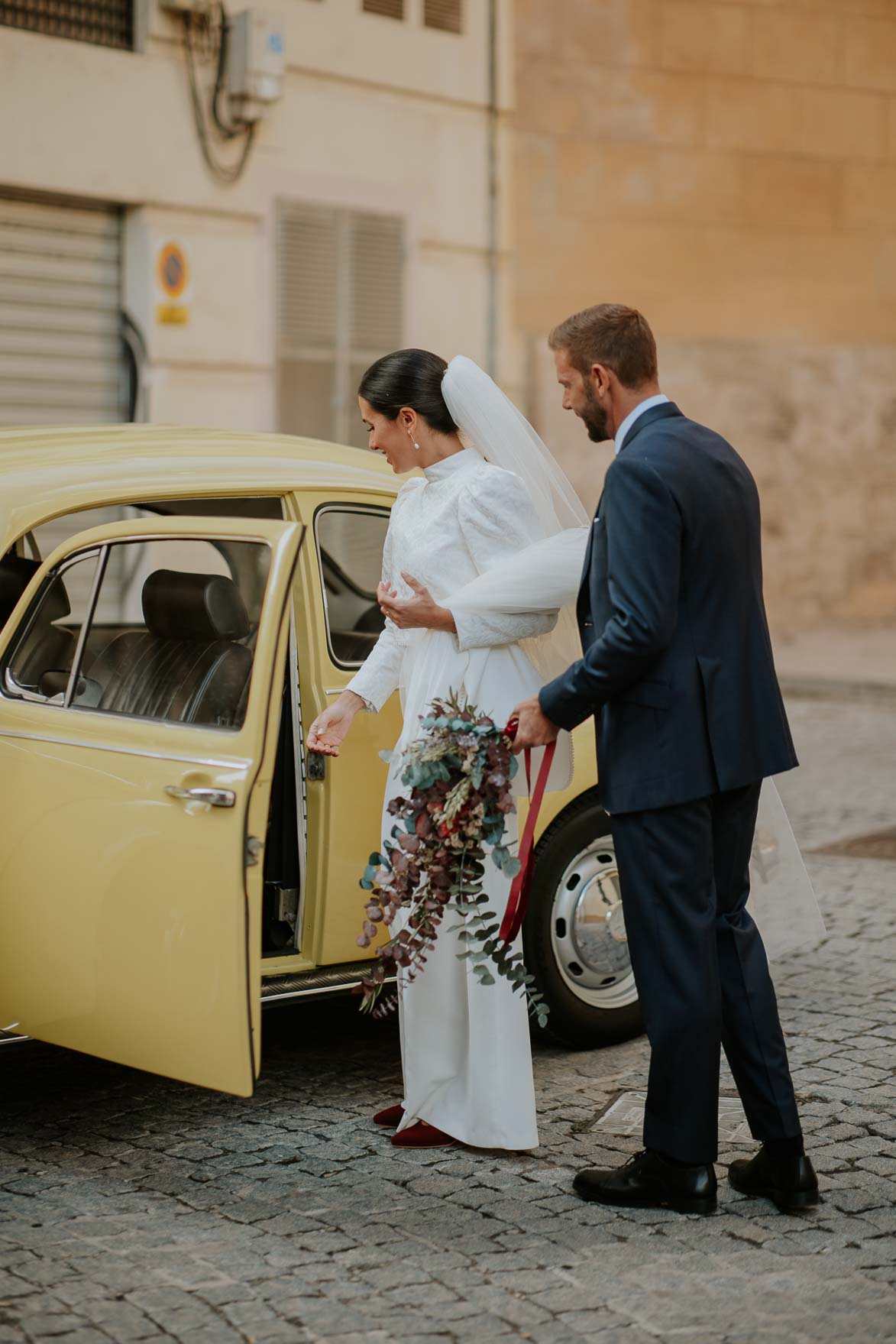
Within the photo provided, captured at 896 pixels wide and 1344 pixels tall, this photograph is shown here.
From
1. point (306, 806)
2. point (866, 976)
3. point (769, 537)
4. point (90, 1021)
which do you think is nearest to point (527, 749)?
point (306, 806)

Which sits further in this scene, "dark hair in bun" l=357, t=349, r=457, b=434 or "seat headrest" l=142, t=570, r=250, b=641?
"seat headrest" l=142, t=570, r=250, b=641

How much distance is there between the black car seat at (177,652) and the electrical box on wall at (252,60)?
28.7 ft

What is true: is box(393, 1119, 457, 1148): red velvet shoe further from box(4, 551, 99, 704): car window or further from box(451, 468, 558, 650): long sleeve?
box(4, 551, 99, 704): car window

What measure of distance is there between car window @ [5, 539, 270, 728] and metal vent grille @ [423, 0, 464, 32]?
10.5m

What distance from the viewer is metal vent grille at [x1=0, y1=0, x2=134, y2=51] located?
11.6 m

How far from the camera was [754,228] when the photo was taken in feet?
62.5

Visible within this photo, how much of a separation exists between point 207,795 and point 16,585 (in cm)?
95


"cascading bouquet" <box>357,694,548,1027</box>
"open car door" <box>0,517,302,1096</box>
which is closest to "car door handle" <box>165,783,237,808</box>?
"open car door" <box>0,517,302,1096</box>

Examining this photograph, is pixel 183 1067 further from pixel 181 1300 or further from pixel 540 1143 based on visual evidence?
pixel 540 1143

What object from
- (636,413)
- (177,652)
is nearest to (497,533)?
(636,413)

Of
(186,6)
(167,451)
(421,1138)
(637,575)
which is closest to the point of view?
(637,575)

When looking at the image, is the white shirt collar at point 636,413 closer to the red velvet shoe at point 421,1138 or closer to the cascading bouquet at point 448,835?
the cascading bouquet at point 448,835

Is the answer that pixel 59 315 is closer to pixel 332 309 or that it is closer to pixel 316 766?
pixel 332 309

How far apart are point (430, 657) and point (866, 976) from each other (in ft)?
8.20
